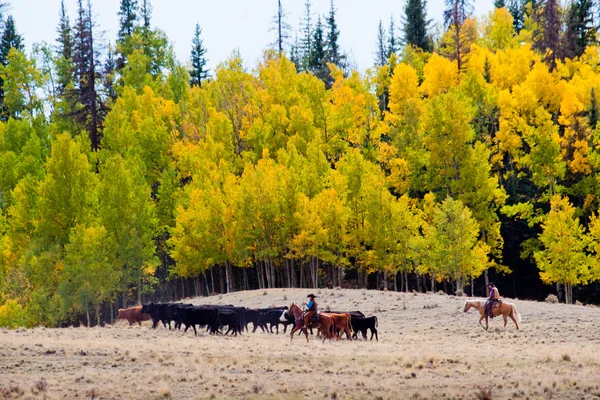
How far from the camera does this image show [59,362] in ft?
73.7

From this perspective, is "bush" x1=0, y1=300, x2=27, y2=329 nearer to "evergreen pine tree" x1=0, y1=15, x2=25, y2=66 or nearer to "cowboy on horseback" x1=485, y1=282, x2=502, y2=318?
"cowboy on horseback" x1=485, y1=282, x2=502, y2=318

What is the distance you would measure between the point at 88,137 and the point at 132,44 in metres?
25.2

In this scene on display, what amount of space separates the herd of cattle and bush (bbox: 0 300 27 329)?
1224 cm

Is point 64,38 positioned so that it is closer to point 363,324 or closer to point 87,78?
point 87,78

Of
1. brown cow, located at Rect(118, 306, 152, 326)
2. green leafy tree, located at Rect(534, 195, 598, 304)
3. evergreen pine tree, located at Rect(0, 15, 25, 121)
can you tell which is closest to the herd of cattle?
brown cow, located at Rect(118, 306, 152, 326)

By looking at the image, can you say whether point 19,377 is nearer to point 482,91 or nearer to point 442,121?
point 442,121

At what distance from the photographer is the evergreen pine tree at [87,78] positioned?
246ft

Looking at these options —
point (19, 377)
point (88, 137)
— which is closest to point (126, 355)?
point (19, 377)

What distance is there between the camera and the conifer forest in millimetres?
54875

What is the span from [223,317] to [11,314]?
21.7 m

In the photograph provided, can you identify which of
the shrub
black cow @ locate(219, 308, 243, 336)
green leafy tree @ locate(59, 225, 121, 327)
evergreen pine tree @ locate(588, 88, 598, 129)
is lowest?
the shrub

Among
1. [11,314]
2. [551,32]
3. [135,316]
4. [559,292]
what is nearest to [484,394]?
[135,316]

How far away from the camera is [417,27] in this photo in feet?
329

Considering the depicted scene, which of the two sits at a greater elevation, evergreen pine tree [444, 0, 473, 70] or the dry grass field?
evergreen pine tree [444, 0, 473, 70]
